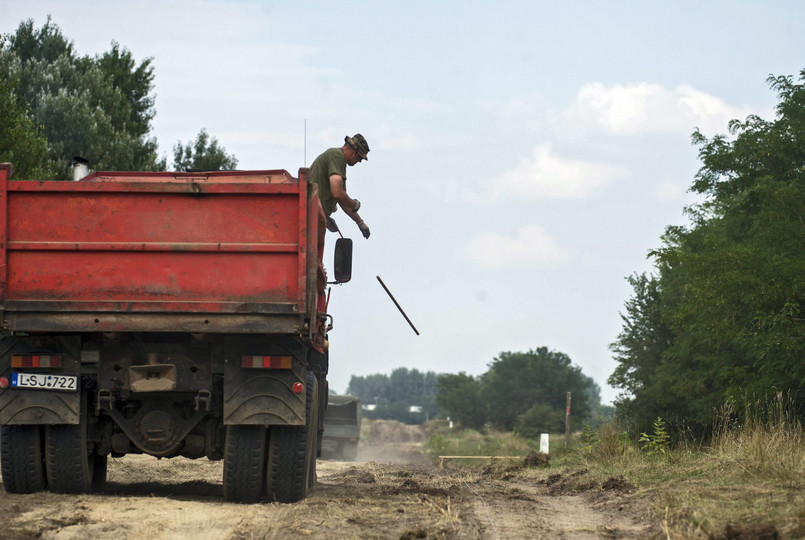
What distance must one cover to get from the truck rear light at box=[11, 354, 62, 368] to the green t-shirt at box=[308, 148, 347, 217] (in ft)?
10.4

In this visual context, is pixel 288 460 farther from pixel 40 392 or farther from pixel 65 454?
pixel 40 392

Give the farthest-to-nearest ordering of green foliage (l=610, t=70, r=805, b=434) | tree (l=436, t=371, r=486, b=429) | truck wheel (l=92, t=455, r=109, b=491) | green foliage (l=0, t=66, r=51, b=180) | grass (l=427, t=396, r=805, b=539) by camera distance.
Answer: tree (l=436, t=371, r=486, b=429) → green foliage (l=610, t=70, r=805, b=434) → green foliage (l=0, t=66, r=51, b=180) → truck wheel (l=92, t=455, r=109, b=491) → grass (l=427, t=396, r=805, b=539)

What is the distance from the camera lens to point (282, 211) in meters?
8.69

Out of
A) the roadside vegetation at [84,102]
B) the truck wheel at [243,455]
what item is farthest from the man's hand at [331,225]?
the roadside vegetation at [84,102]

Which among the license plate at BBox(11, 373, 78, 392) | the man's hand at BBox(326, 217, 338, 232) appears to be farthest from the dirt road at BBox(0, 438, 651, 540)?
the man's hand at BBox(326, 217, 338, 232)

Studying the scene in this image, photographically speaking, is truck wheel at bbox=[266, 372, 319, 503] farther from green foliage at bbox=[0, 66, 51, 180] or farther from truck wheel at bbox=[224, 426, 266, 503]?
green foliage at bbox=[0, 66, 51, 180]

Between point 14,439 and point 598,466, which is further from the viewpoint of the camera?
point 598,466

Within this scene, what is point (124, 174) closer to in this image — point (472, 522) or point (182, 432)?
point (182, 432)

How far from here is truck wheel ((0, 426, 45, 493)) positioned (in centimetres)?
911

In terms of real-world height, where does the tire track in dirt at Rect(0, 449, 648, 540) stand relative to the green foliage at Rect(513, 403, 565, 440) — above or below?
below

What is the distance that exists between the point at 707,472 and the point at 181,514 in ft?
16.7

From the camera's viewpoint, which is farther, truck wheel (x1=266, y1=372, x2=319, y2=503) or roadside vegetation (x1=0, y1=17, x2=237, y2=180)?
roadside vegetation (x1=0, y1=17, x2=237, y2=180)

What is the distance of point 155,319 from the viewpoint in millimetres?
8508

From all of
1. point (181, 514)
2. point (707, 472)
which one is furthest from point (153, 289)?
point (707, 472)
